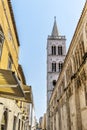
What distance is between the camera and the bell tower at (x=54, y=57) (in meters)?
42.4

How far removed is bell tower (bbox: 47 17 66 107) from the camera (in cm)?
4241

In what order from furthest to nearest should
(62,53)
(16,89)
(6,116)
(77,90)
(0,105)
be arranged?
1. (62,53)
2. (77,90)
3. (6,116)
4. (0,105)
5. (16,89)

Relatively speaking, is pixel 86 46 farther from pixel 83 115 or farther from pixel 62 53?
pixel 62 53

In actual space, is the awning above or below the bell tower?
below

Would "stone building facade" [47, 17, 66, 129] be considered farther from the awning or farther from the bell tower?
the awning

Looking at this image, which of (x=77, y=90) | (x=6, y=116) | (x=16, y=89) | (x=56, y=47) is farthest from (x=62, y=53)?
(x=16, y=89)

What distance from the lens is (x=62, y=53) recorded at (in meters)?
47.7

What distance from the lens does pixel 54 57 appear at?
46.4 meters

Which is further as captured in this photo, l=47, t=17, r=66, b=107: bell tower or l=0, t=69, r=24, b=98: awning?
l=47, t=17, r=66, b=107: bell tower

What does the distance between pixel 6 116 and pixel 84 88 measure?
5.98 meters

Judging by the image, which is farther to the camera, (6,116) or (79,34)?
(79,34)

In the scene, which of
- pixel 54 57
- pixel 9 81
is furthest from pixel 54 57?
pixel 9 81

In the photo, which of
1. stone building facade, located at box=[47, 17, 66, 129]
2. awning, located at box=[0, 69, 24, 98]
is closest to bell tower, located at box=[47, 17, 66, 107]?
stone building facade, located at box=[47, 17, 66, 129]

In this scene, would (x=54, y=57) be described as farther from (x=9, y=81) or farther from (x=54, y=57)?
(x=9, y=81)
